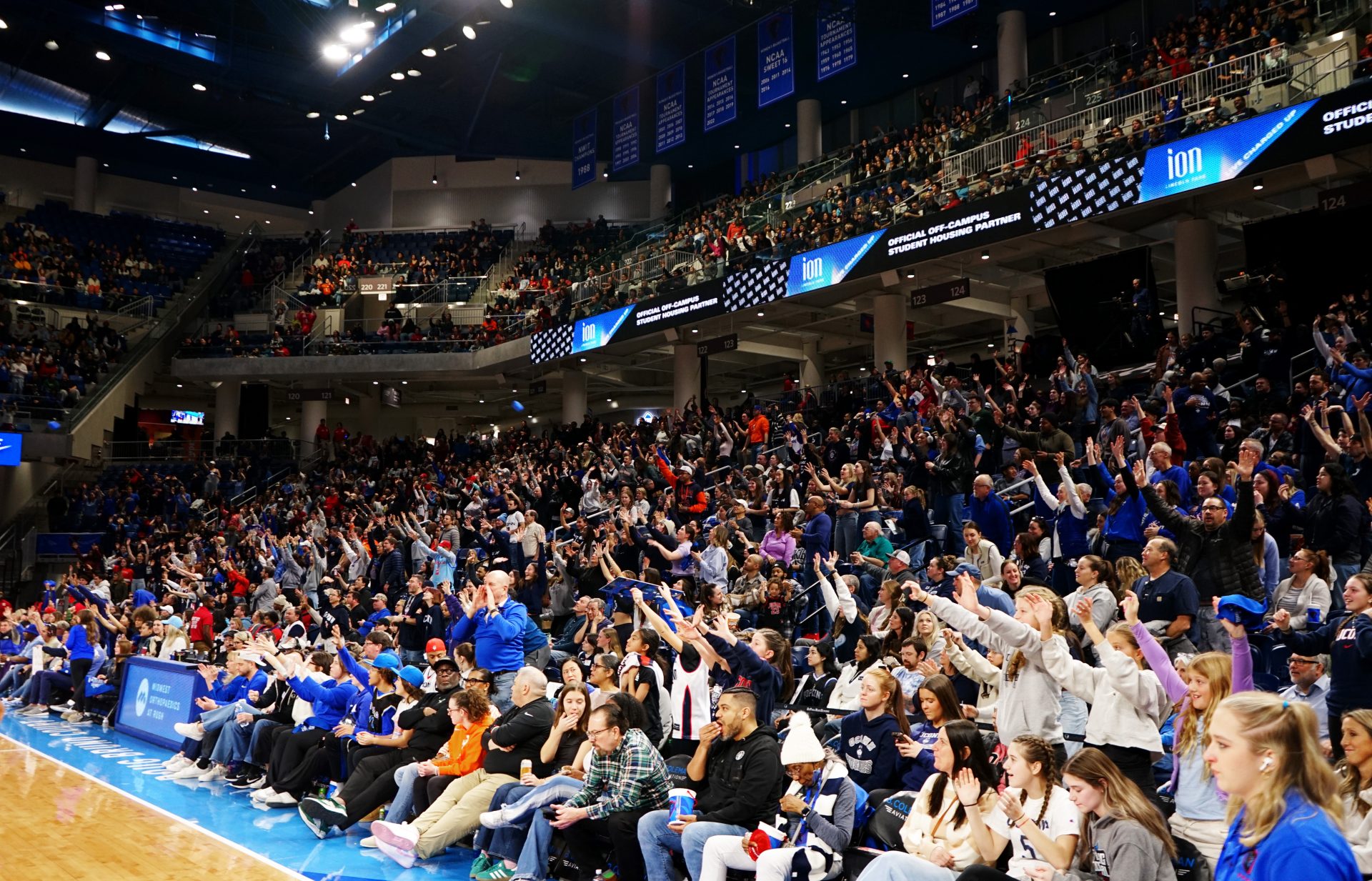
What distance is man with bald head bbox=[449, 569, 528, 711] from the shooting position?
9203 millimetres

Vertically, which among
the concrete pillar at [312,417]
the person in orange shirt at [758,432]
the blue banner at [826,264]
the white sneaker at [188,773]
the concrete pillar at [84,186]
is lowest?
the white sneaker at [188,773]

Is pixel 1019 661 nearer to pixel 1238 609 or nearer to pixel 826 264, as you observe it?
pixel 1238 609

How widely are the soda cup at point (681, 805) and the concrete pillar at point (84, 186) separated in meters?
37.9

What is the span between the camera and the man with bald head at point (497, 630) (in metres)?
9.20

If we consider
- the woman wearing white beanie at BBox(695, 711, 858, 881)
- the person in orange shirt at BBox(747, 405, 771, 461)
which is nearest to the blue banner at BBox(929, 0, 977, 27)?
the person in orange shirt at BBox(747, 405, 771, 461)

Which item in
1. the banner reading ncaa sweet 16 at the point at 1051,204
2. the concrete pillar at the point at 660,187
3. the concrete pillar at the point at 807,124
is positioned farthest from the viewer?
the concrete pillar at the point at 660,187

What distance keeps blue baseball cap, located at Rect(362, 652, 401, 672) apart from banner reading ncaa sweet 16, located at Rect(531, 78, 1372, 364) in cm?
1111

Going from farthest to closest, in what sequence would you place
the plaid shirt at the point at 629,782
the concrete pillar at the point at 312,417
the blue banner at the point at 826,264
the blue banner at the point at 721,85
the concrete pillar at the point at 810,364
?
the concrete pillar at the point at 312,417 < the concrete pillar at the point at 810,364 < the blue banner at the point at 721,85 < the blue banner at the point at 826,264 < the plaid shirt at the point at 629,782

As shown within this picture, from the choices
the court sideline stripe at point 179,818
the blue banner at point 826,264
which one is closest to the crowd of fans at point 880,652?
the court sideline stripe at point 179,818

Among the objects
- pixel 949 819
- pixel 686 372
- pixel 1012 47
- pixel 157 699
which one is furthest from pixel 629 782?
pixel 1012 47

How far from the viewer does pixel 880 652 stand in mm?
7820

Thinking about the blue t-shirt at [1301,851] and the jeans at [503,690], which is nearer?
the blue t-shirt at [1301,851]

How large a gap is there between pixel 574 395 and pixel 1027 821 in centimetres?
2574

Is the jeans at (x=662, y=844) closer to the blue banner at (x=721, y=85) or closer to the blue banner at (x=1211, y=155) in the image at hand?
the blue banner at (x=1211, y=155)
